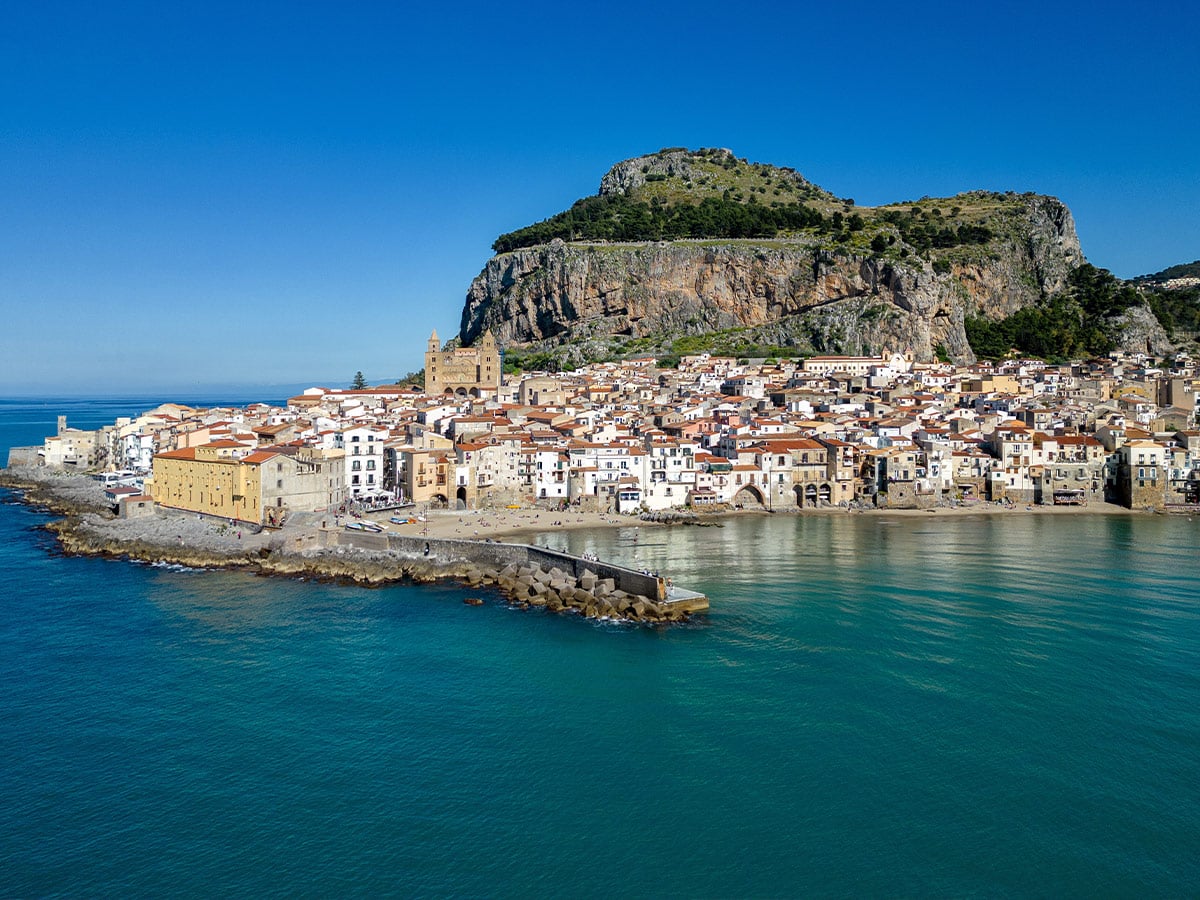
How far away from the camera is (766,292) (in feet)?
273

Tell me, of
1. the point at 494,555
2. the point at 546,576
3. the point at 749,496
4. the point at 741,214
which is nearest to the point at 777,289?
the point at 741,214

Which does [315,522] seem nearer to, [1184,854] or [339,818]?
[339,818]

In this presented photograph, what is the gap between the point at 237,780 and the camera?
14828mm

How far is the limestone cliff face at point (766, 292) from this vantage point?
77875 mm

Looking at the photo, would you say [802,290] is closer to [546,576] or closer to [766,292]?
[766,292]

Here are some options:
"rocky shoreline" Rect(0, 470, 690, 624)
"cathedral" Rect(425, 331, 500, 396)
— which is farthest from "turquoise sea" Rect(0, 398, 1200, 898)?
"cathedral" Rect(425, 331, 500, 396)

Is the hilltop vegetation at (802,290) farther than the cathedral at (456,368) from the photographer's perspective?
Yes

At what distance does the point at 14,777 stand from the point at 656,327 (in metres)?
73.6

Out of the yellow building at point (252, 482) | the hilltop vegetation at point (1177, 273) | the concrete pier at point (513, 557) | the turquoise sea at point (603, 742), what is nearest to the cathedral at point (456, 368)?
the yellow building at point (252, 482)

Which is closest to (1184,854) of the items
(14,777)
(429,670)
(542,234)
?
(429,670)

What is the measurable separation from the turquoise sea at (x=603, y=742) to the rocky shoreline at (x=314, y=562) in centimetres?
117

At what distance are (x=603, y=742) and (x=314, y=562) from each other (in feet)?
52.5

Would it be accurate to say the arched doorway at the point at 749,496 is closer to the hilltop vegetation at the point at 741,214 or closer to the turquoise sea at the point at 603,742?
the turquoise sea at the point at 603,742

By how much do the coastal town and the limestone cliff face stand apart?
23505 millimetres
